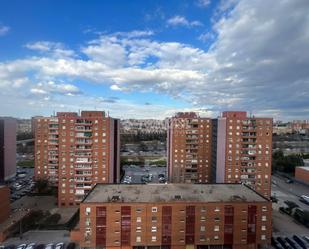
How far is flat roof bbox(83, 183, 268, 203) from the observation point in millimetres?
20688

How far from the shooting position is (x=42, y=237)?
22578 millimetres

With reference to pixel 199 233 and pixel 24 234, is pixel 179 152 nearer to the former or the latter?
pixel 199 233

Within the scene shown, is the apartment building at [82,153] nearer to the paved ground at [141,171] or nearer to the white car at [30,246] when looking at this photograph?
the white car at [30,246]

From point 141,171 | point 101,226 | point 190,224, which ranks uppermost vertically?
point 190,224

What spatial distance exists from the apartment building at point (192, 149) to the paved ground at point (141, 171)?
782cm

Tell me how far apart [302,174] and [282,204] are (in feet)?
42.9

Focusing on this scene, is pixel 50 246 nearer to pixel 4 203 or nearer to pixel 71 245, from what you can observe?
pixel 71 245

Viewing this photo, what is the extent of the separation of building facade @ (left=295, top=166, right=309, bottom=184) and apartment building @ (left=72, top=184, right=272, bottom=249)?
25565 millimetres

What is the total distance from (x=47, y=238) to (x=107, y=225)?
6.35 m

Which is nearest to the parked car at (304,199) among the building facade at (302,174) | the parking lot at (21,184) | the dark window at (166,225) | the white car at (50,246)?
the building facade at (302,174)

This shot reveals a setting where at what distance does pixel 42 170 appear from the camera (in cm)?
3631

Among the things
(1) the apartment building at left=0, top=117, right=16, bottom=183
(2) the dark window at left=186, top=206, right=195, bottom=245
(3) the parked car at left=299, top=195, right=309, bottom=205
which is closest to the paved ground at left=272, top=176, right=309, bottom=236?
(3) the parked car at left=299, top=195, right=309, bottom=205

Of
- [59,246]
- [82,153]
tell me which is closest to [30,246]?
[59,246]

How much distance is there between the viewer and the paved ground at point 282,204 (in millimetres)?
24141
